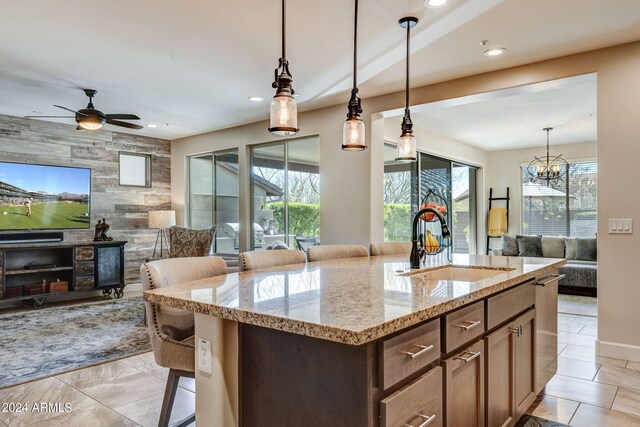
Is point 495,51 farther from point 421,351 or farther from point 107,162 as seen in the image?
point 107,162

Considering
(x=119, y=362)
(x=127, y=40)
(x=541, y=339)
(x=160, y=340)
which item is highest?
(x=127, y=40)

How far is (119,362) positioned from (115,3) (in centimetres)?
269

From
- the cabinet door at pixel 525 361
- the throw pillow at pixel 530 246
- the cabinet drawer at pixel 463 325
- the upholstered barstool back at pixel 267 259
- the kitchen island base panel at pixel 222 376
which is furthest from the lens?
the throw pillow at pixel 530 246

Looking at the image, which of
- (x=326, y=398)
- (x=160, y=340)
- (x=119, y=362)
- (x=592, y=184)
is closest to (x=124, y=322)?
(x=119, y=362)

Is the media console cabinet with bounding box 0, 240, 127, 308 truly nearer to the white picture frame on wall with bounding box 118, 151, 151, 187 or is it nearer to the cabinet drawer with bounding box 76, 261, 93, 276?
the cabinet drawer with bounding box 76, 261, 93, 276

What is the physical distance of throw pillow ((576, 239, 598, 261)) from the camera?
6.71 meters

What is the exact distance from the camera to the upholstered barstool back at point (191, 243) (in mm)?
5449

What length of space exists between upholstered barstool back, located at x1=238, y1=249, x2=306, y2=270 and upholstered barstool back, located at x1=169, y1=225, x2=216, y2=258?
117 inches

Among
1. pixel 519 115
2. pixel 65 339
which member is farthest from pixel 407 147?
pixel 519 115

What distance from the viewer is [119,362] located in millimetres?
3441

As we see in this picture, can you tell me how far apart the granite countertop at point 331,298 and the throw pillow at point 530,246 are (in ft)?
18.1

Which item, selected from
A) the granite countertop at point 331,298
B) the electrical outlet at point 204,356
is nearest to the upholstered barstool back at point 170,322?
the granite countertop at point 331,298

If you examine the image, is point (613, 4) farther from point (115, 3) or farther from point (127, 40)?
point (127, 40)

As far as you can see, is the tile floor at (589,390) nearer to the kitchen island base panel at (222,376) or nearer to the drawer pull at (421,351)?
the drawer pull at (421,351)
